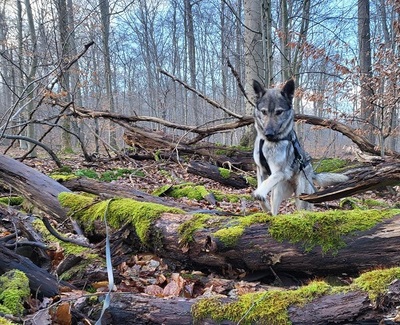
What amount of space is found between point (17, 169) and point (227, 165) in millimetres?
5232

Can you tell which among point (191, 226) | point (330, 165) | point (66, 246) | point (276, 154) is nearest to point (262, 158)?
point (276, 154)

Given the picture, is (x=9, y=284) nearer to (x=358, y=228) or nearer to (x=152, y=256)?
(x=152, y=256)

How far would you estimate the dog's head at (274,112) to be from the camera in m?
4.75

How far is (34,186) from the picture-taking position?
4891 mm

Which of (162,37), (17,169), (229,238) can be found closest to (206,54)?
(162,37)

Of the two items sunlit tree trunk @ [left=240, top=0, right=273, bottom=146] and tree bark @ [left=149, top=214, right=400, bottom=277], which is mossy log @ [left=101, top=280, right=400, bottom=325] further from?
sunlit tree trunk @ [left=240, top=0, right=273, bottom=146]

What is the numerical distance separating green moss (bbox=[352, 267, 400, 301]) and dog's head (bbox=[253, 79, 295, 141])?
8.79ft

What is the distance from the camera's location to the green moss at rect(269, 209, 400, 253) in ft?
9.53

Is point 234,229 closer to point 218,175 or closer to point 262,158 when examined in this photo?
point 262,158

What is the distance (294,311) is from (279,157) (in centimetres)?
268

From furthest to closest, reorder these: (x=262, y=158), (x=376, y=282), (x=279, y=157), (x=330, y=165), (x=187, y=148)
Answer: (x=187, y=148) < (x=330, y=165) < (x=262, y=158) < (x=279, y=157) < (x=376, y=282)

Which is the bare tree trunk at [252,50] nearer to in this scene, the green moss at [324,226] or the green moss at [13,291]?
the green moss at [324,226]

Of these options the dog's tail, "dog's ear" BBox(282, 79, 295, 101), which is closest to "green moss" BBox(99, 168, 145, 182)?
"dog's ear" BBox(282, 79, 295, 101)

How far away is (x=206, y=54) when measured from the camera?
103 ft
